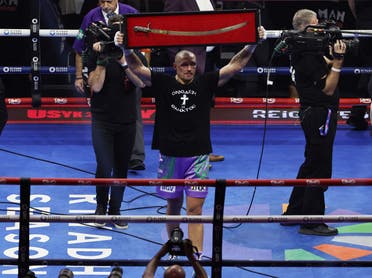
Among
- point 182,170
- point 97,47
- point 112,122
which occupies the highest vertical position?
point 97,47

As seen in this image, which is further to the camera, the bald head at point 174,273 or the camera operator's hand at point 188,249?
the camera operator's hand at point 188,249

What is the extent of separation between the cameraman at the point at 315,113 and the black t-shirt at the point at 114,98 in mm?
1474

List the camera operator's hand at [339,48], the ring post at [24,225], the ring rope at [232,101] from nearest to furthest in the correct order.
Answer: the ring post at [24,225]
the camera operator's hand at [339,48]
the ring rope at [232,101]

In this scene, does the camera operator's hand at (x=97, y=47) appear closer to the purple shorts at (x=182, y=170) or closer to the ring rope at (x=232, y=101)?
the purple shorts at (x=182, y=170)

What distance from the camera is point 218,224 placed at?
15.8 feet

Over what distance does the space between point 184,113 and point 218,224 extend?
1780 mm

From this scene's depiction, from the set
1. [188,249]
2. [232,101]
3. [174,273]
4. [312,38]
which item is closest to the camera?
[174,273]

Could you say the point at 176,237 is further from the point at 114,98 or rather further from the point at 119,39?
the point at 114,98

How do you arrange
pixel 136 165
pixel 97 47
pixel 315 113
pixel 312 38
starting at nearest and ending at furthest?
pixel 312 38 < pixel 97 47 < pixel 315 113 < pixel 136 165

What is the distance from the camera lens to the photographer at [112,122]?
741 centimetres

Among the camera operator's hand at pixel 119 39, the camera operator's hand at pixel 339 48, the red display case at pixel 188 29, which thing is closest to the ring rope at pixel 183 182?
the red display case at pixel 188 29

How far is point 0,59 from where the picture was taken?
37.9 ft

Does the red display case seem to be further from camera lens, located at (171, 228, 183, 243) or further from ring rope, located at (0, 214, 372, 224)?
camera lens, located at (171, 228, 183, 243)

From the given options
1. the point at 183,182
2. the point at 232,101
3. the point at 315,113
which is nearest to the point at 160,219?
the point at 183,182
